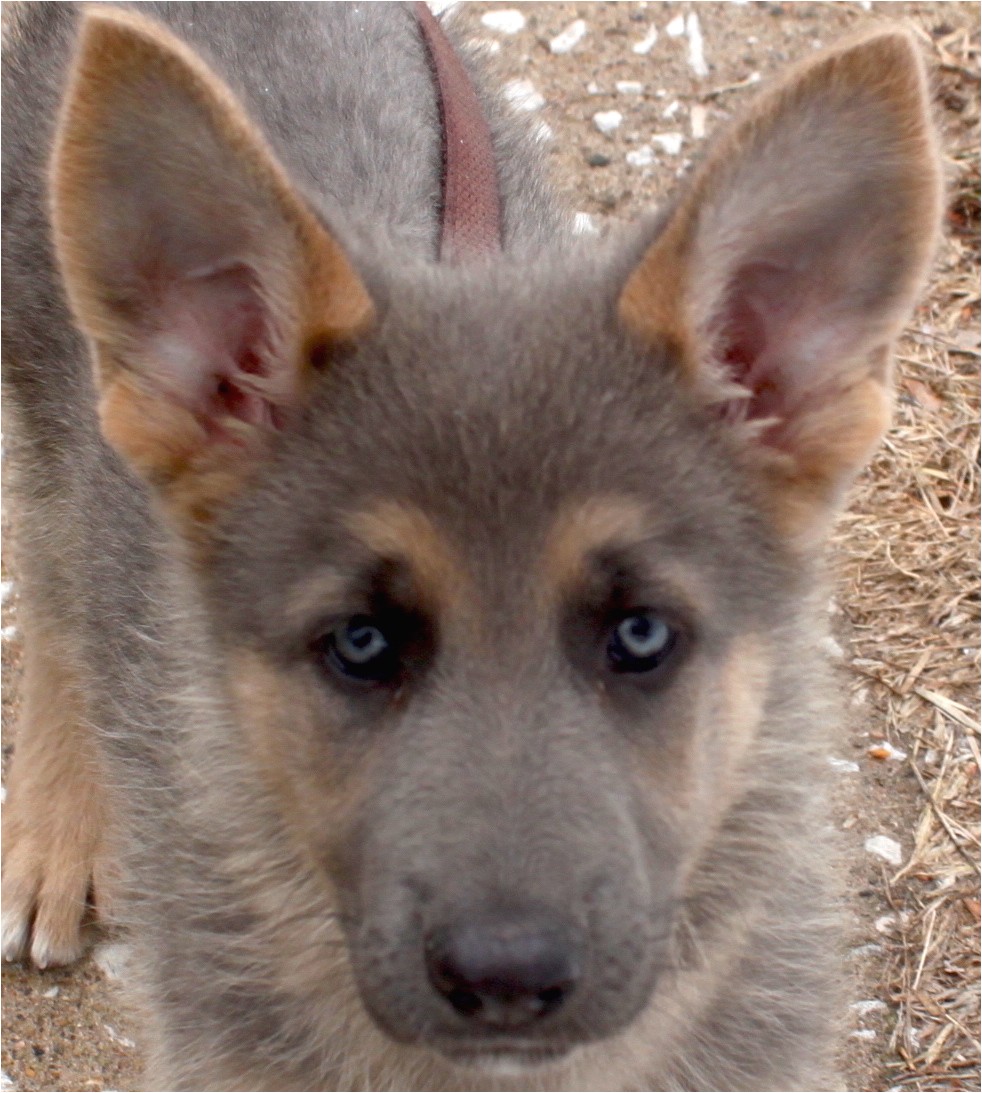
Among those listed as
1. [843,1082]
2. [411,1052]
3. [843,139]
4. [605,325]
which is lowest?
[843,1082]

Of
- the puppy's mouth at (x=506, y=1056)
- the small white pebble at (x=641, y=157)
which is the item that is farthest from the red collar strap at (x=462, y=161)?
the puppy's mouth at (x=506, y=1056)

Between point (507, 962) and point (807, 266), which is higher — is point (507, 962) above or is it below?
below

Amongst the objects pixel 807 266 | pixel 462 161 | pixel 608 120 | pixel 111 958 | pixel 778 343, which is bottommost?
pixel 111 958

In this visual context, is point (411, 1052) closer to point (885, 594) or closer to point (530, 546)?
point (530, 546)

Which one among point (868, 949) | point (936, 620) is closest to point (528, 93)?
point (936, 620)

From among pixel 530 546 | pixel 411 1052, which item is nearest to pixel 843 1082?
pixel 411 1052

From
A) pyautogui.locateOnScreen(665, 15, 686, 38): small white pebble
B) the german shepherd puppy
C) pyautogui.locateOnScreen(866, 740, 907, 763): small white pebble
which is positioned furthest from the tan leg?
pyautogui.locateOnScreen(665, 15, 686, 38): small white pebble

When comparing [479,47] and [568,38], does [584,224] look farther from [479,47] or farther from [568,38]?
[568,38]
